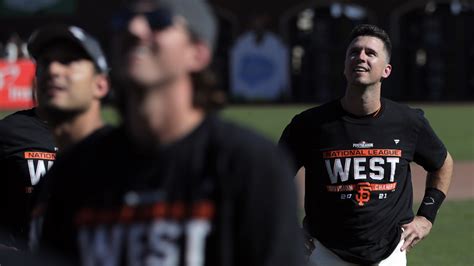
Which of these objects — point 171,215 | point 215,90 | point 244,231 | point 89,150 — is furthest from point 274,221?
point 89,150

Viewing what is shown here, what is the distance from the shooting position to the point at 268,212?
3053mm

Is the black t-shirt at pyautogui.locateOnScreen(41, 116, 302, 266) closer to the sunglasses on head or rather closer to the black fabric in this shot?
the sunglasses on head

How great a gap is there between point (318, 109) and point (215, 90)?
371 cm

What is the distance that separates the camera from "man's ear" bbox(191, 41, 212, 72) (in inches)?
128

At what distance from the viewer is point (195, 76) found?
10.8 ft

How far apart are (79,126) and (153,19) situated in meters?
1.37

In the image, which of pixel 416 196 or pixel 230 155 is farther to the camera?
pixel 416 196

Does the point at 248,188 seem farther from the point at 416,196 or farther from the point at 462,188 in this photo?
the point at 462,188

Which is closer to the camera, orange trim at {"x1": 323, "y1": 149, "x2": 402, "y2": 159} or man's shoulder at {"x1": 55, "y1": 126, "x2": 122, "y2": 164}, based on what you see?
man's shoulder at {"x1": 55, "y1": 126, "x2": 122, "y2": 164}

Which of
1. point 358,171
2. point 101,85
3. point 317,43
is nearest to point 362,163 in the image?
point 358,171

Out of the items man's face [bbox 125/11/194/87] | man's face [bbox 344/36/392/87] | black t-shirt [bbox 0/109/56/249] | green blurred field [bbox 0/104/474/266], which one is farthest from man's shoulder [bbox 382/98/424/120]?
man's face [bbox 125/11/194/87]

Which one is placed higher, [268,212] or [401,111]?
[268,212]

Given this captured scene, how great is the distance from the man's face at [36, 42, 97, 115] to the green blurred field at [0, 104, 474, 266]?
0.23 meters

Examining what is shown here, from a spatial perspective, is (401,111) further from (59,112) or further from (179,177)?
(179,177)
